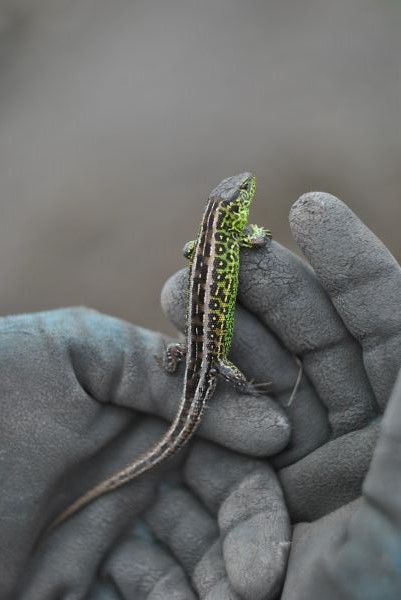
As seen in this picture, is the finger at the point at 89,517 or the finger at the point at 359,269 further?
the finger at the point at 89,517

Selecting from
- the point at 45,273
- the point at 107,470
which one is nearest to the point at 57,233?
the point at 45,273

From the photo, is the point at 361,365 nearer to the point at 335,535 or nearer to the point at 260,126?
the point at 335,535

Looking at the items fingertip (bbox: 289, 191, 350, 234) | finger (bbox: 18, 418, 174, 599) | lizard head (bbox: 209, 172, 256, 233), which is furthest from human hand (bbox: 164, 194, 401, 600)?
finger (bbox: 18, 418, 174, 599)

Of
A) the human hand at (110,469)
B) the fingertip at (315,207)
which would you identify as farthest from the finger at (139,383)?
the fingertip at (315,207)

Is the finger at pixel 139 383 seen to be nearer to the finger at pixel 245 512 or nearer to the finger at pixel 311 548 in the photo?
the finger at pixel 245 512

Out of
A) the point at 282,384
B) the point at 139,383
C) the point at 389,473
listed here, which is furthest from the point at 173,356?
the point at 389,473

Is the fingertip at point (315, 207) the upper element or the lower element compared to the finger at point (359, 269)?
upper

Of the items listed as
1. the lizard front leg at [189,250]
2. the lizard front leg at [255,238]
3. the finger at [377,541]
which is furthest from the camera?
the lizard front leg at [189,250]
